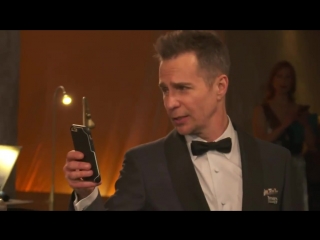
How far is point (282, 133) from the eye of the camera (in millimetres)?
3965

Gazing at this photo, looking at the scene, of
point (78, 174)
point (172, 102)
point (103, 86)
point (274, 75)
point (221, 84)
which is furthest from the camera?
point (103, 86)

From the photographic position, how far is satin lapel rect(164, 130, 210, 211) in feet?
4.93

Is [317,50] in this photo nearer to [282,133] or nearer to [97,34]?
[282,133]

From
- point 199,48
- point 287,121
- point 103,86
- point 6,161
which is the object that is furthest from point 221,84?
point 103,86

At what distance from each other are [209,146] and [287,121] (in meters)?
2.52

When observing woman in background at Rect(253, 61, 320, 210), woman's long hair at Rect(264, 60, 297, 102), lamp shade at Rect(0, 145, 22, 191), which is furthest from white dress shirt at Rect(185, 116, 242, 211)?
woman's long hair at Rect(264, 60, 297, 102)

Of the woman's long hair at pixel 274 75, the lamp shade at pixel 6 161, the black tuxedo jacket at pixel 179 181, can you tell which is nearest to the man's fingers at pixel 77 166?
the black tuxedo jacket at pixel 179 181

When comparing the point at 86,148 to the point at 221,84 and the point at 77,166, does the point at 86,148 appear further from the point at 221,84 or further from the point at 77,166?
the point at 221,84

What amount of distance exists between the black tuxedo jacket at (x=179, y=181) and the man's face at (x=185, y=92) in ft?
0.28

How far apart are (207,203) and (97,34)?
352 cm

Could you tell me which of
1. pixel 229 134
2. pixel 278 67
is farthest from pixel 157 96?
pixel 229 134

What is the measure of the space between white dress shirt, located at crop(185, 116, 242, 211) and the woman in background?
2304mm

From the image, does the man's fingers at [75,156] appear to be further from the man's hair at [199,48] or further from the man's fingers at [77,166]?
the man's hair at [199,48]

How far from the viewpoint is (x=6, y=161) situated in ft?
8.50
